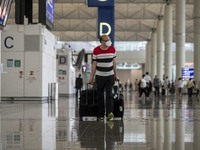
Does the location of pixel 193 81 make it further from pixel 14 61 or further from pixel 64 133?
pixel 64 133

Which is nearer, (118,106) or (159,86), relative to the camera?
(118,106)

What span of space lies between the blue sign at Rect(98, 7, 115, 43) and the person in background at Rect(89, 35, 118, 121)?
276 inches

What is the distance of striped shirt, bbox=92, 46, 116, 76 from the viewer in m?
10.3

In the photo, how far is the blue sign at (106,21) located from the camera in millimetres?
17433

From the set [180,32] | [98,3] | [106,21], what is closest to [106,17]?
[106,21]

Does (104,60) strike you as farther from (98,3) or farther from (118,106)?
(98,3)

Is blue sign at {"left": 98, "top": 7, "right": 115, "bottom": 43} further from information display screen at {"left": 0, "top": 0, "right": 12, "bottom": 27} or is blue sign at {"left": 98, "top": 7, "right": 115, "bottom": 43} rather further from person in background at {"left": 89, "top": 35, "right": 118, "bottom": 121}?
person in background at {"left": 89, "top": 35, "right": 118, "bottom": 121}

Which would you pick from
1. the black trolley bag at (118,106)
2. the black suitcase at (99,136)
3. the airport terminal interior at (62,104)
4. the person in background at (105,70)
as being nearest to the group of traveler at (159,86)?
the airport terminal interior at (62,104)

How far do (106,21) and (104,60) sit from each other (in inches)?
290

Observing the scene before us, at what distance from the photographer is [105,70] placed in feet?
33.9

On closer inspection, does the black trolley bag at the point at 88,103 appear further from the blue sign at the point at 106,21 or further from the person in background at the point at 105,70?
the blue sign at the point at 106,21

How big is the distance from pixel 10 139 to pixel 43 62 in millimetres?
17853

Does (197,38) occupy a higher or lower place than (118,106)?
higher

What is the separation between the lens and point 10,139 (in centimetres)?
691
